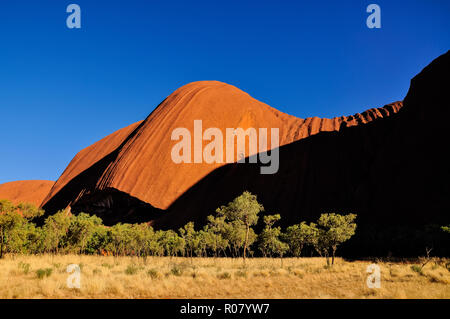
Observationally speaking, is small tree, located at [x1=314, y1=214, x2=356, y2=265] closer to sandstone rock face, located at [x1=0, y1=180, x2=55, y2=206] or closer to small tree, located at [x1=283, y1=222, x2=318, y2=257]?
small tree, located at [x1=283, y1=222, x2=318, y2=257]

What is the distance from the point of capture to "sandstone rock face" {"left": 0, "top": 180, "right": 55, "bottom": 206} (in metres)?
81.2

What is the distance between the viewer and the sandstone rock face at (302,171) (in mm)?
32562

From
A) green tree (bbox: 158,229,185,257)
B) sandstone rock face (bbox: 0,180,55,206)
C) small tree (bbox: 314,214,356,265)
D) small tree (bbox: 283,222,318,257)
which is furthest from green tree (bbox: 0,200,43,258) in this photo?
sandstone rock face (bbox: 0,180,55,206)

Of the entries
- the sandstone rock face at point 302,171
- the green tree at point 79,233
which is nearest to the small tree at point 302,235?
the sandstone rock face at point 302,171

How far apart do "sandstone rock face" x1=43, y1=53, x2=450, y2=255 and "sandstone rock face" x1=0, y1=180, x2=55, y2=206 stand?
1971 cm

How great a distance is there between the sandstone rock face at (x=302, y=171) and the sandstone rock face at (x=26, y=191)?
1971 centimetres

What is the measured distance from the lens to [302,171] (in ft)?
158

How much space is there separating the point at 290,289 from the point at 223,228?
20.9 m
